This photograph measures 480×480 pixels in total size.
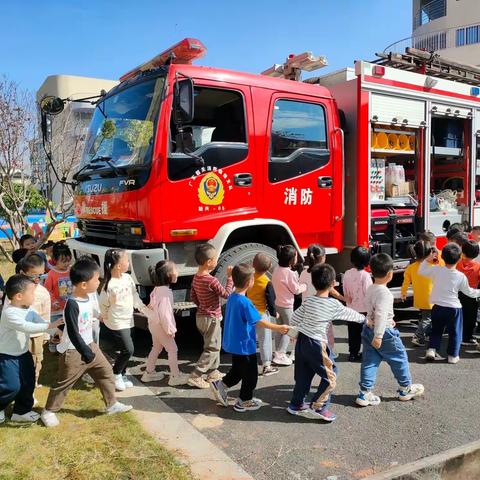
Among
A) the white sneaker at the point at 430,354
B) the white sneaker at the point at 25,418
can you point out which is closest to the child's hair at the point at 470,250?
the white sneaker at the point at 430,354

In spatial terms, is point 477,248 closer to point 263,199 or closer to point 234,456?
point 263,199

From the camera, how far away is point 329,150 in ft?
19.5

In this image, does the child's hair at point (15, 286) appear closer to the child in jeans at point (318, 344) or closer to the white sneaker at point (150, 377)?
the white sneaker at point (150, 377)

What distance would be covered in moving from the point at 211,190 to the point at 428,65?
13.4ft

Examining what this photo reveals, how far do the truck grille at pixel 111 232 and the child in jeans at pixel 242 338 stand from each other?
56.7 inches

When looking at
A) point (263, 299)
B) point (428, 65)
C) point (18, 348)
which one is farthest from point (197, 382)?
point (428, 65)

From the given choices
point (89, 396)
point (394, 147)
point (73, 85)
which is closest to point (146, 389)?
point (89, 396)

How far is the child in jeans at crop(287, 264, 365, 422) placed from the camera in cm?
363

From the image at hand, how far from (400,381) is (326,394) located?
2.57ft

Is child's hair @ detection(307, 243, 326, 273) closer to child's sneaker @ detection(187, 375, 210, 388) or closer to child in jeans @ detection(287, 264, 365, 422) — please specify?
child in jeans @ detection(287, 264, 365, 422)

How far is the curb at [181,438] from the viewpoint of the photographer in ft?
9.76

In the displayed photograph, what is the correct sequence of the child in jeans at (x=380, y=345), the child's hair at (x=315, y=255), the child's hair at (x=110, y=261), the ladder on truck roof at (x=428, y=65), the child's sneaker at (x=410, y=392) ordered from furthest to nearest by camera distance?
the ladder on truck roof at (x=428, y=65) < the child's hair at (x=315, y=255) < the child's hair at (x=110, y=261) < the child's sneaker at (x=410, y=392) < the child in jeans at (x=380, y=345)

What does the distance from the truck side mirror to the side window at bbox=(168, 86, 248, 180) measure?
0.25 meters

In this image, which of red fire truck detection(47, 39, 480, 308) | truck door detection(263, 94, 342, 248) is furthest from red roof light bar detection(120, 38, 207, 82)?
truck door detection(263, 94, 342, 248)
